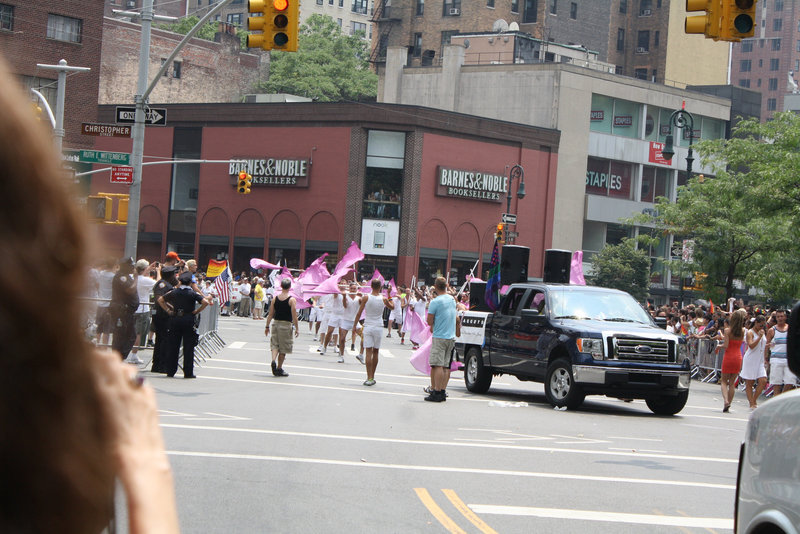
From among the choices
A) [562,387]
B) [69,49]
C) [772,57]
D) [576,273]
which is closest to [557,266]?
[576,273]

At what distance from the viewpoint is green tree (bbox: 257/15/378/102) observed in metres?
84.6

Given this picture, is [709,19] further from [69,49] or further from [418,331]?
[69,49]

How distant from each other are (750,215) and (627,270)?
2781cm

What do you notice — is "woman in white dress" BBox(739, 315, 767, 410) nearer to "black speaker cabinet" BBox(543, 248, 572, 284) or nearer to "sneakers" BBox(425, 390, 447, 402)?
"black speaker cabinet" BBox(543, 248, 572, 284)

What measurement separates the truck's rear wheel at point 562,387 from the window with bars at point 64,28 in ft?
134

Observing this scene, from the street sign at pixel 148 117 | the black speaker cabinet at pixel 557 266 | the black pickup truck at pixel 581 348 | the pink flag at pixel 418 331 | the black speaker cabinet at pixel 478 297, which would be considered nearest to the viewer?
the black pickup truck at pixel 581 348

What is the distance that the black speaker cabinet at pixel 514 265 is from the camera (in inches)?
1070

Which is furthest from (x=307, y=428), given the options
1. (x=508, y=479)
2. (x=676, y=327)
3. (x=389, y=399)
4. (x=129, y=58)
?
(x=129, y=58)

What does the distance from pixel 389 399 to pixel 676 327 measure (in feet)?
47.9

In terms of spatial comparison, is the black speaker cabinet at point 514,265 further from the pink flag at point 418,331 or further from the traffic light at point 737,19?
the traffic light at point 737,19

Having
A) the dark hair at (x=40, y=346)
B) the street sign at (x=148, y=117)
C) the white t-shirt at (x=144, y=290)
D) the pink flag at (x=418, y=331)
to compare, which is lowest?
the pink flag at (x=418, y=331)

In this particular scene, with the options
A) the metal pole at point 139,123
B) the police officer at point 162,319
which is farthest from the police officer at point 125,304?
the metal pole at point 139,123

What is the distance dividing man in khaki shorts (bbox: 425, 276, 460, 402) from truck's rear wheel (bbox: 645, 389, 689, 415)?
346 centimetres

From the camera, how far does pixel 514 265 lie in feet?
89.8
